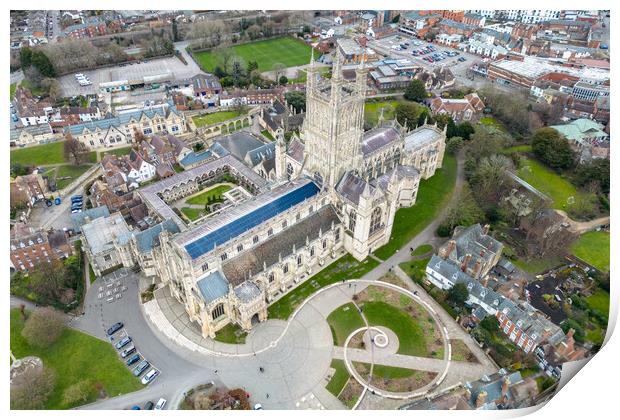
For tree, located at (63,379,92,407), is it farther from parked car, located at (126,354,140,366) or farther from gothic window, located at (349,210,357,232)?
gothic window, located at (349,210,357,232)

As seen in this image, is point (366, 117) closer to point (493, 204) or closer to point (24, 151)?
point (493, 204)

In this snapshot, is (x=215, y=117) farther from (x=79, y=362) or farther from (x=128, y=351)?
(x=79, y=362)

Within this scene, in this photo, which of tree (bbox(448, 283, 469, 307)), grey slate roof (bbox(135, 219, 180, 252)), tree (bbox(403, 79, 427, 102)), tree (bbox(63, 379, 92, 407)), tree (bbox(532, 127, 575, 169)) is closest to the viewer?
tree (bbox(63, 379, 92, 407))

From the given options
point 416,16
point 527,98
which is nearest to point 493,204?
point 527,98

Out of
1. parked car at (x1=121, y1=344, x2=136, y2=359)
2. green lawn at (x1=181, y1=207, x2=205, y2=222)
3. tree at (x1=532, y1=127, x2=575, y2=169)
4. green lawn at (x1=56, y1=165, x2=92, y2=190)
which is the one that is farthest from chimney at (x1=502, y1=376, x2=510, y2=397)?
green lawn at (x1=56, y1=165, x2=92, y2=190)

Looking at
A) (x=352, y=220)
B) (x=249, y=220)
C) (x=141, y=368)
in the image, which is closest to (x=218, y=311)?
(x=141, y=368)
